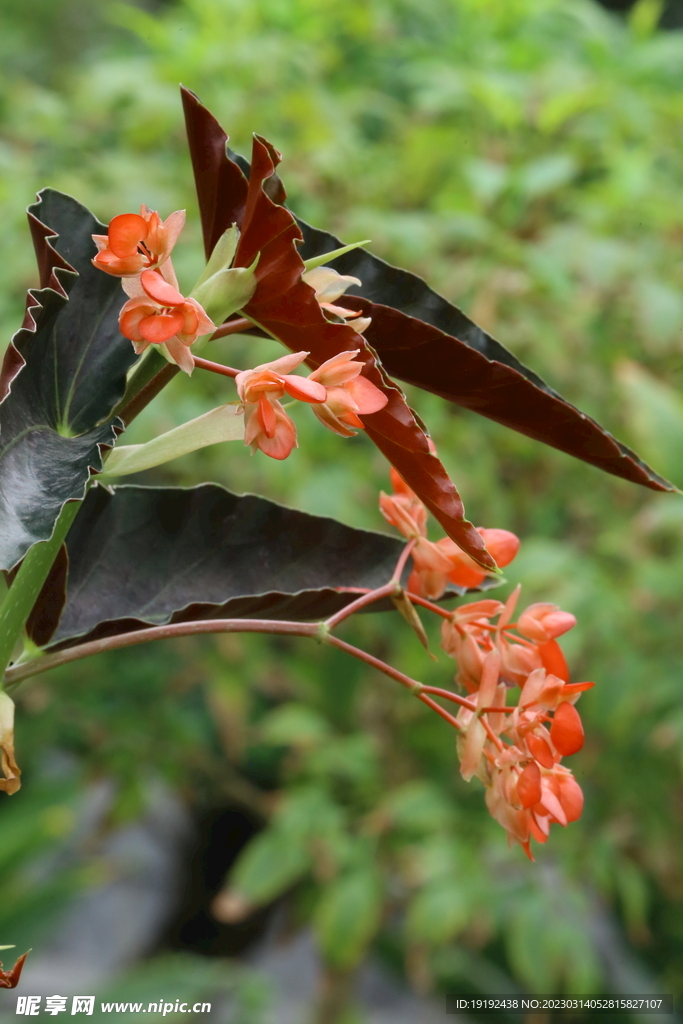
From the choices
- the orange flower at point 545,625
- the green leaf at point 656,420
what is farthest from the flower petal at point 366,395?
the green leaf at point 656,420

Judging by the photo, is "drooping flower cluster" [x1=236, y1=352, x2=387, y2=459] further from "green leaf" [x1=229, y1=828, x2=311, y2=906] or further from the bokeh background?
"green leaf" [x1=229, y1=828, x2=311, y2=906]

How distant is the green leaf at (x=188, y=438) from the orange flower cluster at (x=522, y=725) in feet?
0.34

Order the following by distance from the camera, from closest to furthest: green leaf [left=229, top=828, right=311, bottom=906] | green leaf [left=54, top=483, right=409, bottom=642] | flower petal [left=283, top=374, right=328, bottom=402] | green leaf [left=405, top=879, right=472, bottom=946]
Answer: flower petal [left=283, top=374, right=328, bottom=402], green leaf [left=54, top=483, right=409, bottom=642], green leaf [left=405, top=879, right=472, bottom=946], green leaf [left=229, top=828, right=311, bottom=906]

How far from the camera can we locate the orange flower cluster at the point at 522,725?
25 cm

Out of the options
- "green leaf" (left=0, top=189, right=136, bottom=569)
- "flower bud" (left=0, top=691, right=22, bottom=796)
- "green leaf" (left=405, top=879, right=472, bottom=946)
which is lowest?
"green leaf" (left=405, top=879, right=472, bottom=946)

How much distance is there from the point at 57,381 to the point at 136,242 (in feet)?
0.22

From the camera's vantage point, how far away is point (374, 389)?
21cm

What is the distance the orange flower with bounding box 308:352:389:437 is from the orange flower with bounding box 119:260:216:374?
1.2 inches

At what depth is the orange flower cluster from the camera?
252mm

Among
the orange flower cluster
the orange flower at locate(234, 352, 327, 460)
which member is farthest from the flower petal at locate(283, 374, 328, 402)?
the orange flower cluster

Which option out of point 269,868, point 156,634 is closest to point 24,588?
→ point 156,634

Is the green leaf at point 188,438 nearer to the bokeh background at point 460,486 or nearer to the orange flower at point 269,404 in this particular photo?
the orange flower at point 269,404

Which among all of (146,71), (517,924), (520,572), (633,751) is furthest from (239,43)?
(517,924)

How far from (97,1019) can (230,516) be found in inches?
37.6
